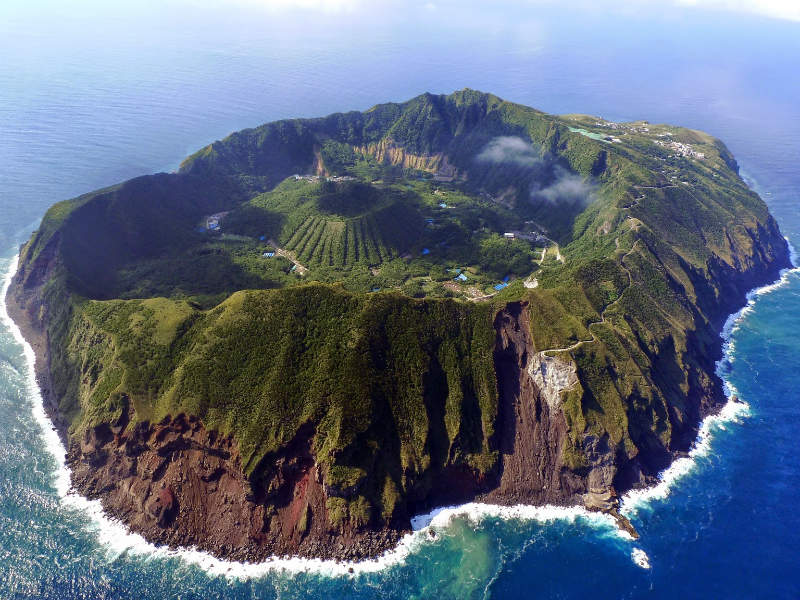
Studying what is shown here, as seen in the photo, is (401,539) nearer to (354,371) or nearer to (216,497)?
(354,371)

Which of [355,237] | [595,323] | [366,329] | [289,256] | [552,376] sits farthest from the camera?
[355,237]

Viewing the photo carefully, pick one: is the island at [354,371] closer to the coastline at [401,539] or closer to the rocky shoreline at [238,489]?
the rocky shoreline at [238,489]

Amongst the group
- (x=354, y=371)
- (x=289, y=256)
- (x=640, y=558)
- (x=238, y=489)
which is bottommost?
(x=640, y=558)

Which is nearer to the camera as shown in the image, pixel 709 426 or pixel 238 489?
pixel 238 489

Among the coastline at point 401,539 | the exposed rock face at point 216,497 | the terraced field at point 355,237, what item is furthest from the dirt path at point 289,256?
the coastline at point 401,539

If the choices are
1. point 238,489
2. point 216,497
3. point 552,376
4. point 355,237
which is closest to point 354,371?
point 238,489
